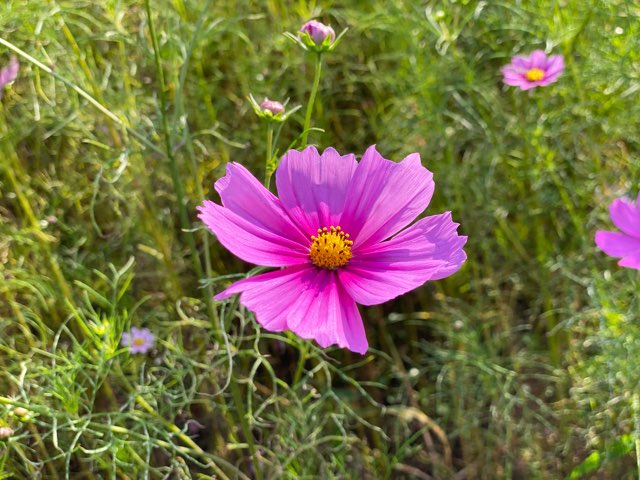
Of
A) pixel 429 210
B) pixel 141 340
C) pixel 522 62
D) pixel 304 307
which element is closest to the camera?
pixel 304 307

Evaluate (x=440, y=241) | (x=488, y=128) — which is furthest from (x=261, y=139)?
(x=440, y=241)

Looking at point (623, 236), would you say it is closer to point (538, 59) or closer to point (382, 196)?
point (382, 196)

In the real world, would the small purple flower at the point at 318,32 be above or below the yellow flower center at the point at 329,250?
above

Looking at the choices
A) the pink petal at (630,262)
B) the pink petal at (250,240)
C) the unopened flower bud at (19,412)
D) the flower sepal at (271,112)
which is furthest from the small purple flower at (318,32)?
the unopened flower bud at (19,412)

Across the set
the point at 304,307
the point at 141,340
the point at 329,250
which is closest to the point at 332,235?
the point at 329,250

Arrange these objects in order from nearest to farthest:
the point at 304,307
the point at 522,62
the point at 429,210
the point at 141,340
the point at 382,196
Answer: the point at 304,307 < the point at 382,196 < the point at 141,340 < the point at 522,62 < the point at 429,210

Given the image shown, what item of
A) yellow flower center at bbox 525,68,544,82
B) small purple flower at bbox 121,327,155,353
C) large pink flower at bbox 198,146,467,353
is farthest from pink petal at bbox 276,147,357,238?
yellow flower center at bbox 525,68,544,82

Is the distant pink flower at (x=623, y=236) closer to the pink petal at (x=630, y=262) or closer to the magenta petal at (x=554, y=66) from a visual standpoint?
the pink petal at (x=630, y=262)
